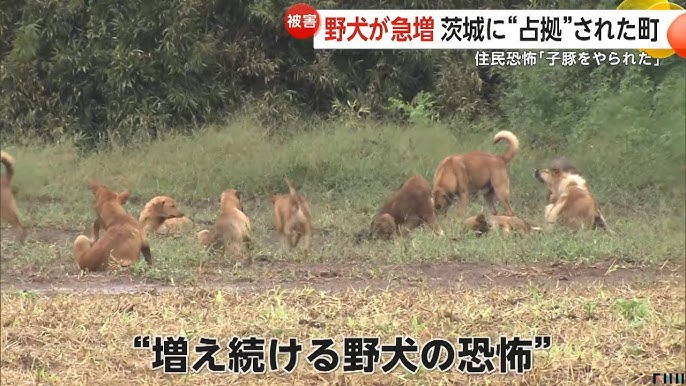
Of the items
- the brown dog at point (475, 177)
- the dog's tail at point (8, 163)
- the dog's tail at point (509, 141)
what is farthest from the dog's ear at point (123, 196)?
the dog's tail at point (509, 141)

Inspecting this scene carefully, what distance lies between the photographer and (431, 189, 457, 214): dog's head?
3.87m

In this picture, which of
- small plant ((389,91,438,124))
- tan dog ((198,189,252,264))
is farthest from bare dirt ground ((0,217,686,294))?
small plant ((389,91,438,124))

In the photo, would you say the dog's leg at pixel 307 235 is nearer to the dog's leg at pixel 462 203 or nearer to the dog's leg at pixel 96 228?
the dog's leg at pixel 96 228

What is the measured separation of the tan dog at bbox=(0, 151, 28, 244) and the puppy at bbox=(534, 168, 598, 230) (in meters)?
1.58

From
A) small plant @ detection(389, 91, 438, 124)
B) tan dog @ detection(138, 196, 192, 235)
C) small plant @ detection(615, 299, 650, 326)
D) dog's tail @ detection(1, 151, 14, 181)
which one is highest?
small plant @ detection(389, 91, 438, 124)

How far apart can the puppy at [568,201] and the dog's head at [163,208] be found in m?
1.16

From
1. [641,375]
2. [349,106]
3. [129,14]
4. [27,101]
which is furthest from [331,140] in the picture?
[641,375]

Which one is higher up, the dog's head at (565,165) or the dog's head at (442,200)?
the dog's head at (565,165)

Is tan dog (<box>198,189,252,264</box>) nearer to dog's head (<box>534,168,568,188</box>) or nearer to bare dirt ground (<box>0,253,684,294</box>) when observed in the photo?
bare dirt ground (<box>0,253,684,294</box>)

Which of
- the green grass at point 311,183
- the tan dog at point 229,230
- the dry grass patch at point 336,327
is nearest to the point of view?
the green grass at point 311,183

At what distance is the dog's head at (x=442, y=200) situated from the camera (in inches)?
152

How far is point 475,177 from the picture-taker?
151 inches

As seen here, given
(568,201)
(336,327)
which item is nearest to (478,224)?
(568,201)

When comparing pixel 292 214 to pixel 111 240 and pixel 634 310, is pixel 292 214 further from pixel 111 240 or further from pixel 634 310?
pixel 634 310
